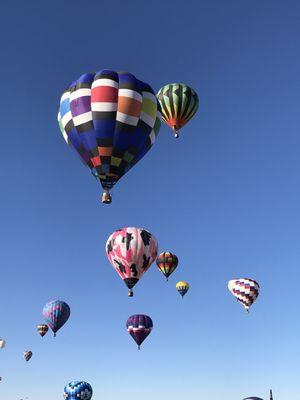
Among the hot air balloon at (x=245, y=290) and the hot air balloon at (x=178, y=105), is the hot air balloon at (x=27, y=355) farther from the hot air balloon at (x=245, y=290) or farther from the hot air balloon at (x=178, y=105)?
the hot air balloon at (x=178, y=105)

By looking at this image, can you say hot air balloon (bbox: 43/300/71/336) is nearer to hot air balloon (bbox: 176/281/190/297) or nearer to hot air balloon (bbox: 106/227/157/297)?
hot air balloon (bbox: 176/281/190/297)

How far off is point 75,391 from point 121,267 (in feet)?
95.6

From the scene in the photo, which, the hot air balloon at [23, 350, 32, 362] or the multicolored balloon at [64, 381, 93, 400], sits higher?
the hot air balloon at [23, 350, 32, 362]

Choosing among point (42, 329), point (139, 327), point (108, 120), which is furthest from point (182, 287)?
point (108, 120)

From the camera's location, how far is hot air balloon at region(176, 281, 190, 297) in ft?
216

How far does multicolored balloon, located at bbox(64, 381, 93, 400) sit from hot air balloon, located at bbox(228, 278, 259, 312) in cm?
1988

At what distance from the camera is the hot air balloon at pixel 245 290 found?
55000 millimetres

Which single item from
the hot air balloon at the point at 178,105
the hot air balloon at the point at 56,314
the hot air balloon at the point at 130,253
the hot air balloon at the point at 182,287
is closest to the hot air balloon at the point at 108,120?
the hot air balloon at the point at 130,253

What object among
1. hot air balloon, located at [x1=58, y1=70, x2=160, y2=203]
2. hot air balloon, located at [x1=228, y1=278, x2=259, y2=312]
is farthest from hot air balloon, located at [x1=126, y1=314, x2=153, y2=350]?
hot air balloon, located at [x1=58, y1=70, x2=160, y2=203]

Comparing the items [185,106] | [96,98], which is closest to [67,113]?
[96,98]

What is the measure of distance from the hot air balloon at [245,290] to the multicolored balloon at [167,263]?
711 centimetres

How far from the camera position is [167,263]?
55219 millimetres

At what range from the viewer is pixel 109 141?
27.4m

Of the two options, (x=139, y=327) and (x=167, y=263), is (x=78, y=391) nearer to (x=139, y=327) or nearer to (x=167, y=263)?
(x=139, y=327)
